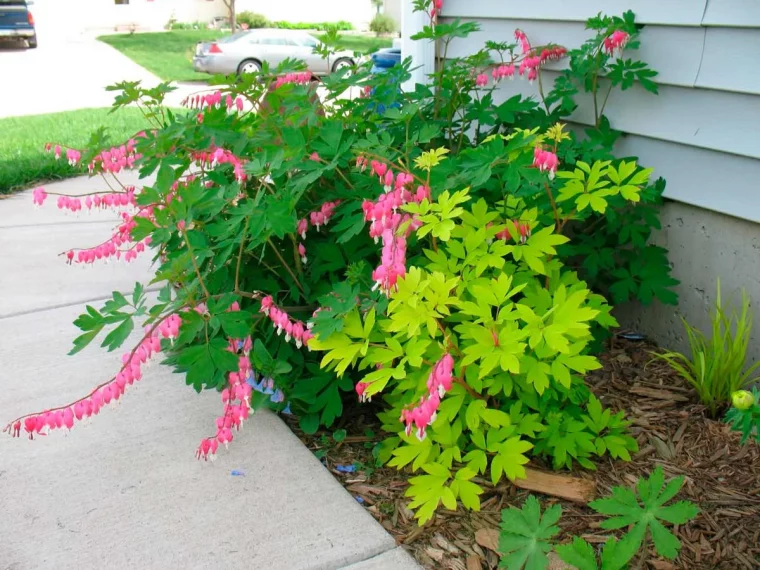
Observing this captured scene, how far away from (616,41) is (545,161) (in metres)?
1.19

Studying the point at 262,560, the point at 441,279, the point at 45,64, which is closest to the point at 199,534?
the point at 262,560

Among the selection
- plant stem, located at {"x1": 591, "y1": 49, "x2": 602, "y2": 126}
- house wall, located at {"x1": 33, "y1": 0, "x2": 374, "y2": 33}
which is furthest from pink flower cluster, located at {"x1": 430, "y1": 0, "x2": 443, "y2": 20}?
house wall, located at {"x1": 33, "y1": 0, "x2": 374, "y2": 33}

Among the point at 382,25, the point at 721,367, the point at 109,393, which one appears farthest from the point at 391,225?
the point at 382,25

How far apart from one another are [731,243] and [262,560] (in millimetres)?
2069

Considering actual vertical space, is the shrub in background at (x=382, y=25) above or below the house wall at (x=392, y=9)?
below

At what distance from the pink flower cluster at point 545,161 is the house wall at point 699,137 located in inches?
41.5

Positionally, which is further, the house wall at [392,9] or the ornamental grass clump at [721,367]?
the house wall at [392,9]

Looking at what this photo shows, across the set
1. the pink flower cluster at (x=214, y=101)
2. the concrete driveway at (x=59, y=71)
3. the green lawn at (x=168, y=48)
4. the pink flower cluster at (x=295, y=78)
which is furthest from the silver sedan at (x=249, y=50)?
the pink flower cluster at (x=214, y=101)

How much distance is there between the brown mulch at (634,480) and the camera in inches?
78.7

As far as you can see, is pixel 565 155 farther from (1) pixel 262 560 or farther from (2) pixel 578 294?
(1) pixel 262 560

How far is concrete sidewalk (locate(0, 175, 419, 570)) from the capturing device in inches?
79.3

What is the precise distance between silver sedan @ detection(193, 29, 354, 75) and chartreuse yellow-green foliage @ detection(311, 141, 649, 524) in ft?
50.8

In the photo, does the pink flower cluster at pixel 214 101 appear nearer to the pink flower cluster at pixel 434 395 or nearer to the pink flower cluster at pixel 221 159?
the pink flower cluster at pixel 221 159

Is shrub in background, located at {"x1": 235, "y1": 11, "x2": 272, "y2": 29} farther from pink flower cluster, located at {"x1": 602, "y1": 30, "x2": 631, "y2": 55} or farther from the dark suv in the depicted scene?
pink flower cluster, located at {"x1": 602, "y1": 30, "x2": 631, "y2": 55}
